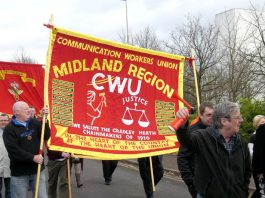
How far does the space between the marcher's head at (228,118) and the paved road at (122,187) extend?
5704 mm

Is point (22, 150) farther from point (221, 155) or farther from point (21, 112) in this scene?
point (221, 155)

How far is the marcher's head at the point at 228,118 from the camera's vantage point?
12.5ft

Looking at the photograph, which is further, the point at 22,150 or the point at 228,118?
the point at 22,150

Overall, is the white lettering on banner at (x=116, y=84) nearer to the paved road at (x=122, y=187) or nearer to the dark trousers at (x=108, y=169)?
the paved road at (x=122, y=187)

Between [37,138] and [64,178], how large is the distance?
6.95 feet

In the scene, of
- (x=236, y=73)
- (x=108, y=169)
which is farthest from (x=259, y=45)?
(x=108, y=169)

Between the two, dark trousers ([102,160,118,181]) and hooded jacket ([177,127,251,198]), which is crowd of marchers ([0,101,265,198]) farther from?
dark trousers ([102,160,118,181])

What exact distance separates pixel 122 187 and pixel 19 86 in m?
3.47

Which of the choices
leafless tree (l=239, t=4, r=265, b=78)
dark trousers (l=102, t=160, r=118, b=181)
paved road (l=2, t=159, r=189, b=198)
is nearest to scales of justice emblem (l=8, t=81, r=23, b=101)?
paved road (l=2, t=159, r=189, b=198)

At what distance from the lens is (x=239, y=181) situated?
3840mm

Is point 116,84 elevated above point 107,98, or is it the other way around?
point 116,84

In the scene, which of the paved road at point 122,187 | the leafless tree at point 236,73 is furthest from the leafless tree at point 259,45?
the paved road at point 122,187

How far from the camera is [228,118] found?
12.5ft

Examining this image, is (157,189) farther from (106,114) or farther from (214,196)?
(214,196)
